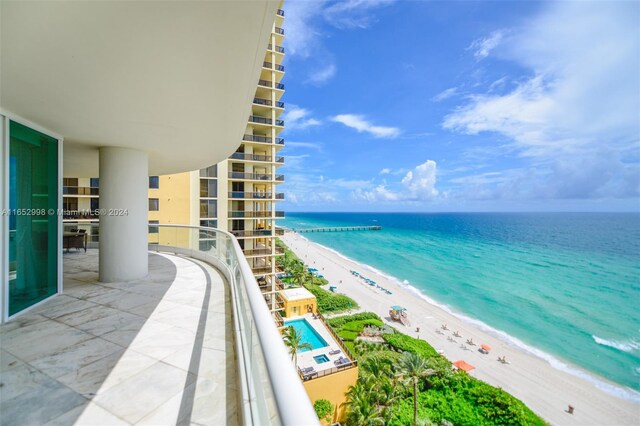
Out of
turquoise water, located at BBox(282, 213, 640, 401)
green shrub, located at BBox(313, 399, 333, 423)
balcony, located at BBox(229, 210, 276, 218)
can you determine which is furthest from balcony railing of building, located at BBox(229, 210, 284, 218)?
turquoise water, located at BBox(282, 213, 640, 401)

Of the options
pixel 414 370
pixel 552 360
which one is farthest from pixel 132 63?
pixel 552 360

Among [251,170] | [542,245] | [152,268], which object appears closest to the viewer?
[152,268]

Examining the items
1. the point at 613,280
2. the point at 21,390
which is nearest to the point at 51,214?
the point at 21,390

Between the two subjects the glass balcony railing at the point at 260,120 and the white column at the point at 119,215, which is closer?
the white column at the point at 119,215

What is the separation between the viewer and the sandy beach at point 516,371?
14203mm

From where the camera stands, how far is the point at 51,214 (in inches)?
200

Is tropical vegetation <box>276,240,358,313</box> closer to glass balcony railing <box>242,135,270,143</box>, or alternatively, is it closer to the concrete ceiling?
glass balcony railing <box>242,135,270,143</box>

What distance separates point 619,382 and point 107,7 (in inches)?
1170

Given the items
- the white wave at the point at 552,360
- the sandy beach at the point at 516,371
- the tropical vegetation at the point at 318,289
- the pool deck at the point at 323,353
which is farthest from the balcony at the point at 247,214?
the white wave at the point at 552,360

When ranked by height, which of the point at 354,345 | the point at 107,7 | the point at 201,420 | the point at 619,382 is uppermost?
the point at 107,7

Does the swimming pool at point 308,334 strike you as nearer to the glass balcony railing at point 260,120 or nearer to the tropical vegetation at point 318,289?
the tropical vegetation at point 318,289

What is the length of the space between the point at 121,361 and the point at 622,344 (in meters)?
36.5

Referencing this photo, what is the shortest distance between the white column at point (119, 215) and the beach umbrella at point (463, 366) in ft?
62.4

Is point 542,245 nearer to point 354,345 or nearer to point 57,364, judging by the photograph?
point 354,345
